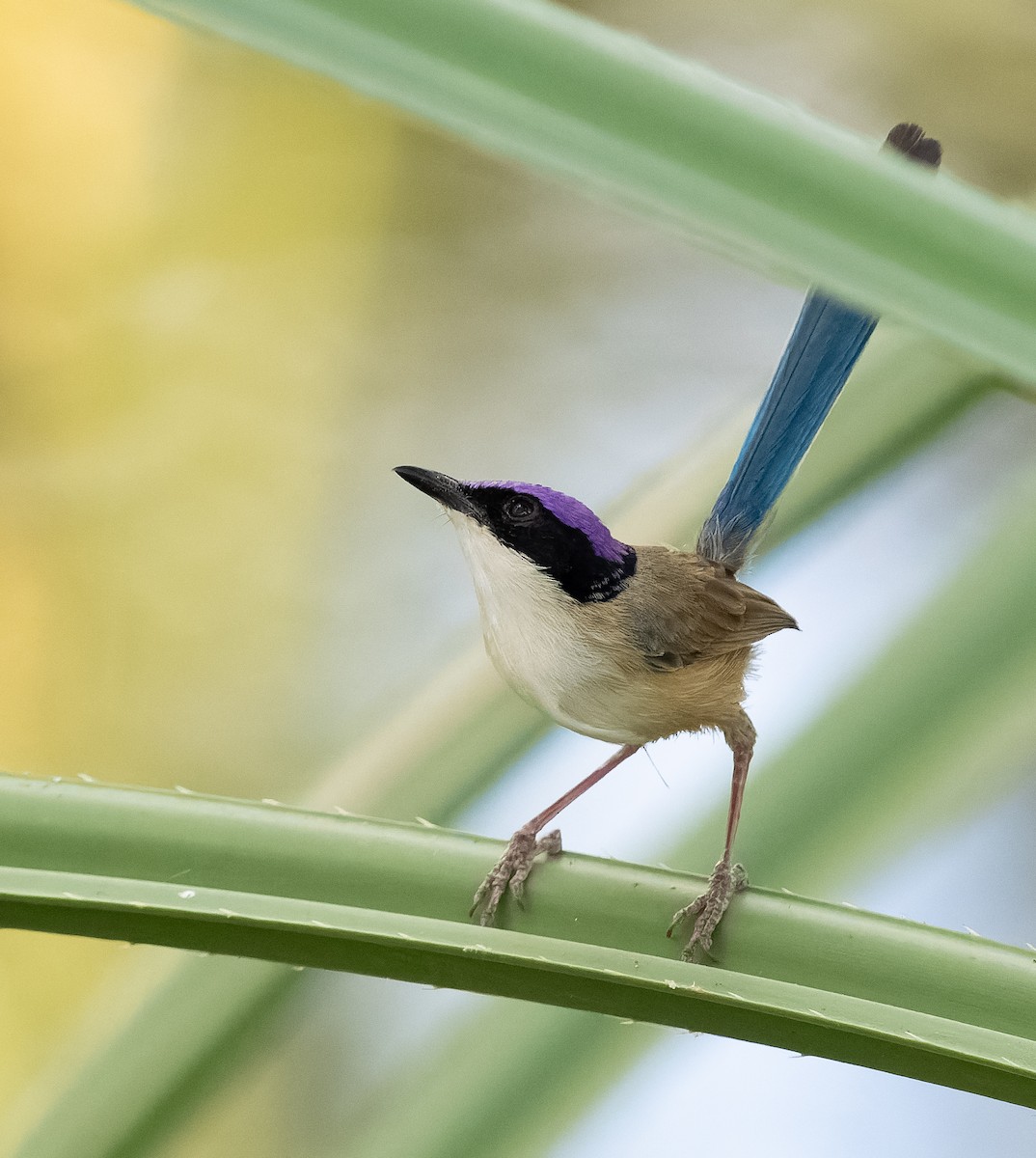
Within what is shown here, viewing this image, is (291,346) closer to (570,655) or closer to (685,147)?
(570,655)

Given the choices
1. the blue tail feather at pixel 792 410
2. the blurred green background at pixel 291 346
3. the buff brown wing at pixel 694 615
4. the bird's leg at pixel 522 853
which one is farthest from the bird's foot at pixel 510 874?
the blurred green background at pixel 291 346

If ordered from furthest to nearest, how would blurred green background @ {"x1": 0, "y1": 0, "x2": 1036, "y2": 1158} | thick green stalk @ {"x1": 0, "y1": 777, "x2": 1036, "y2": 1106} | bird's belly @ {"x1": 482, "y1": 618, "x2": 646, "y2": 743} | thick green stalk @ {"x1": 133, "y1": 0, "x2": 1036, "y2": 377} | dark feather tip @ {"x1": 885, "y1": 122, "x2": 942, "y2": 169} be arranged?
1. blurred green background @ {"x1": 0, "y1": 0, "x2": 1036, "y2": 1158}
2. bird's belly @ {"x1": 482, "y1": 618, "x2": 646, "y2": 743}
3. dark feather tip @ {"x1": 885, "y1": 122, "x2": 942, "y2": 169}
4. thick green stalk @ {"x1": 0, "y1": 777, "x2": 1036, "y2": 1106}
5. thick green stalk @ {"x1": 133, "y1": 0, "x2": 1036, "y2": 377}

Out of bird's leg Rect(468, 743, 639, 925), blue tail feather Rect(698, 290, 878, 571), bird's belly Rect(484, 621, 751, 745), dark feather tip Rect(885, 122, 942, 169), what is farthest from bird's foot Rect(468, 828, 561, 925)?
dark feather tip Rect(885, 122, 942, 169)

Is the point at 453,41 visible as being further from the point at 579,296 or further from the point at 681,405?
the point at 579,296

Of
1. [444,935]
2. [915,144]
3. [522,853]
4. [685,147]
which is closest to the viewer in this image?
[685,147]

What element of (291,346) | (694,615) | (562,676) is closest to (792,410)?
(694,615)

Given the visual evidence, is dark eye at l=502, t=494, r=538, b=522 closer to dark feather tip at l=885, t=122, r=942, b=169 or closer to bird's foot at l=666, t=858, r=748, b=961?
bird's foot at l=666, t=858, r=748, b=961

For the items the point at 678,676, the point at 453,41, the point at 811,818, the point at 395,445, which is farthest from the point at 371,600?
the point at 453,41
